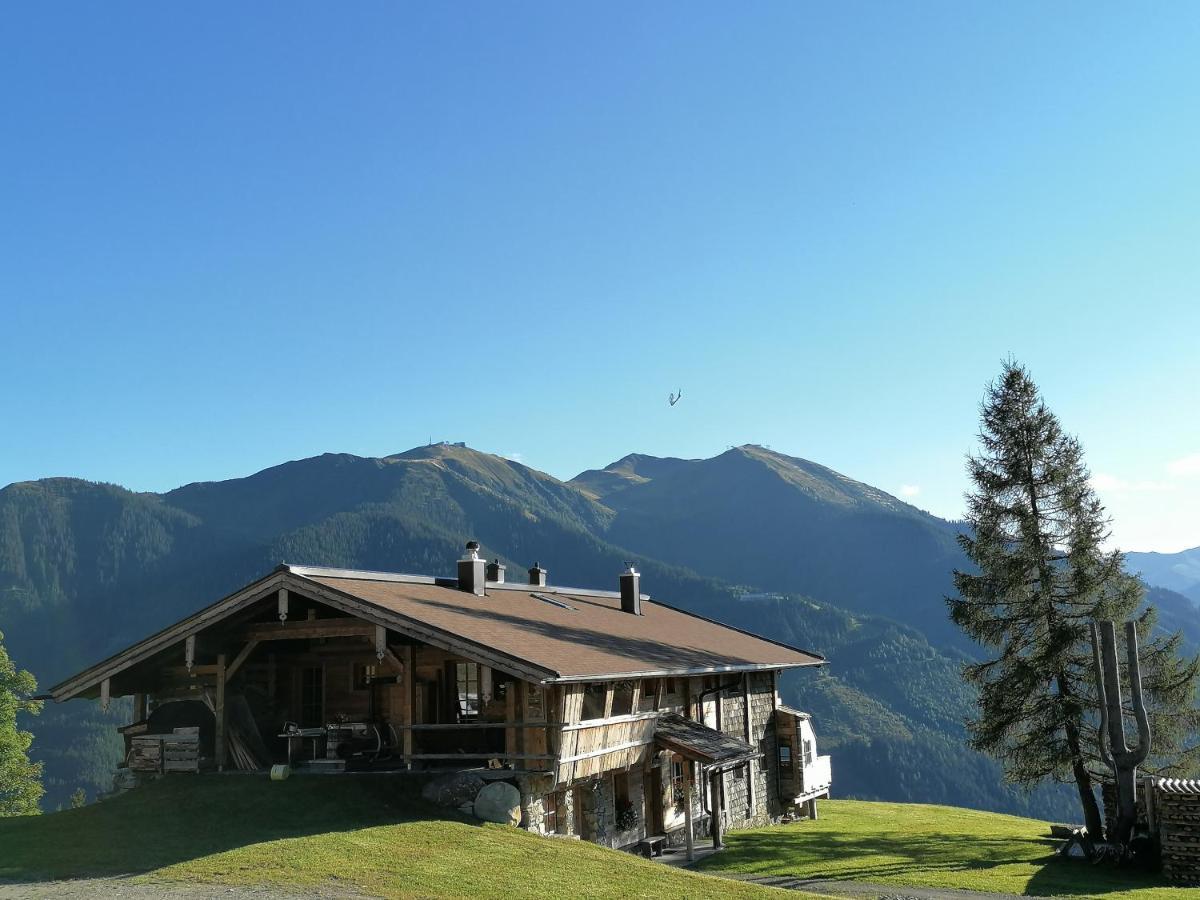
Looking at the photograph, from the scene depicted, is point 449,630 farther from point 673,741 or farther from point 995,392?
point 995,392

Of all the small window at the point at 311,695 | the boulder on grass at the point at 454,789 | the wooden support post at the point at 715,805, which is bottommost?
the wooden support post at the point at 715,805

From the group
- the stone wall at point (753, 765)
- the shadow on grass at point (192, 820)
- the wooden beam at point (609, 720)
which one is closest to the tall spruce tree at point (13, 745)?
the shadow on grass at point (192, 820)

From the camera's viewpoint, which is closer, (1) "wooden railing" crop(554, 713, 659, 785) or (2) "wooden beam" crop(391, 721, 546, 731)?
(2) "wooden beam" crop(391, 721, 546, 731)

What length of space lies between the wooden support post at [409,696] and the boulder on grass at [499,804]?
235 cm

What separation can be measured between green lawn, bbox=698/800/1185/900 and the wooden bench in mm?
1504

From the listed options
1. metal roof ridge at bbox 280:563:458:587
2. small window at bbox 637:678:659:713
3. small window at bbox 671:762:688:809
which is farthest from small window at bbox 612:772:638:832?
metal roof ridge at bbox 280:563:458:587

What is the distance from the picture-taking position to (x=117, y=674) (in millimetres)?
22953

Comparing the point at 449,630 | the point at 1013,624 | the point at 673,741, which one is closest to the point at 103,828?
the point at 449,630

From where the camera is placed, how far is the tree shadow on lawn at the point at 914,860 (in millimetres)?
21219

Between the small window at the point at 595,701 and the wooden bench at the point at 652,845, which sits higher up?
the small window at the point at 595,701

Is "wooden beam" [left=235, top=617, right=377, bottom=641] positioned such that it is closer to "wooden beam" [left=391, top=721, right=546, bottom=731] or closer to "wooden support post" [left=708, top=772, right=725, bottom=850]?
"wooden beam" [left=391, top=721, right=546, bottom=731]

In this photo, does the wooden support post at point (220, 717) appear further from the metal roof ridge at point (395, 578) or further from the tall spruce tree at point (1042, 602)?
the tall spruce tree at point (1042, 602)

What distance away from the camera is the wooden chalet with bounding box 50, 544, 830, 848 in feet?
67.4

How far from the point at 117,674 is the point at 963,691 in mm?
187742
